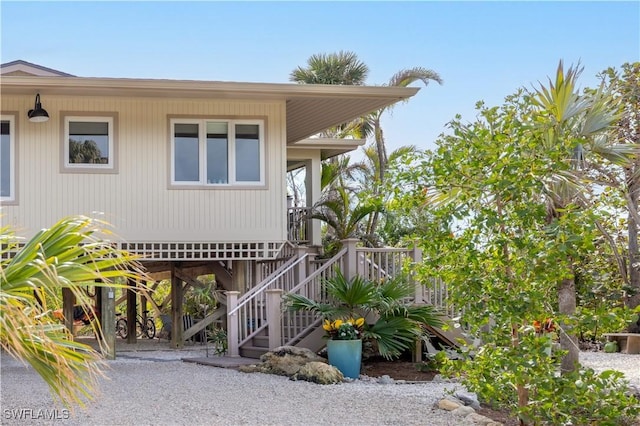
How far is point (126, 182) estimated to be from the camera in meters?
13.9

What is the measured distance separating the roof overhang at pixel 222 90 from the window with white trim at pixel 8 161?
1.71ft

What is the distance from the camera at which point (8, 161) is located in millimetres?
13711

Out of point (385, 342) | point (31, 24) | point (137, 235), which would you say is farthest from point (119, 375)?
point (31, 24)

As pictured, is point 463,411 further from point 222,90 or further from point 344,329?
point 222,90

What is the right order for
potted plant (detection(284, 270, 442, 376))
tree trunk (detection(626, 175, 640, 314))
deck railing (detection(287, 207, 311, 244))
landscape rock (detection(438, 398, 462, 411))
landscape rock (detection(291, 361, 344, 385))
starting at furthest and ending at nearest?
1. tree trunk (detection(626, 175, 640, 314))
2. deck railing (detection(287, 207, 311, 244))
3. potted plant (detection(284, 270, 442, 376))
4. landscape rock (detection(291, 361, 344, 385))
5. landscape rock (detection(438, 398, 462, 411))

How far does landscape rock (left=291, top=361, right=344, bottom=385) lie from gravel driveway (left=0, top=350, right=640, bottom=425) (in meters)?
0.20

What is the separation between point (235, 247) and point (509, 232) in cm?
775

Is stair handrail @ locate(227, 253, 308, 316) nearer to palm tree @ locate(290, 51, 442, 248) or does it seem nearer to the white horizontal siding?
the white horizontal siding

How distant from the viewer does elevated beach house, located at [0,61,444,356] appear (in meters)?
13.6

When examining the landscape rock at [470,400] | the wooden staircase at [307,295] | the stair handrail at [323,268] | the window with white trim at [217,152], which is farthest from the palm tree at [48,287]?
the window with white trim at [217,152]

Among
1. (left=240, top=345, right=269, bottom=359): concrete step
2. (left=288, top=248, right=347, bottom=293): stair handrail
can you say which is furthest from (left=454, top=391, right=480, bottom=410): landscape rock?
(left=240, top=345, right=269, bottom=359): concrete step

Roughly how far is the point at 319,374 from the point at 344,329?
1181 mm

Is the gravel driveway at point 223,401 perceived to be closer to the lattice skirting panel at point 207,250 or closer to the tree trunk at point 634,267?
the lattice skirting panel at point 207,250

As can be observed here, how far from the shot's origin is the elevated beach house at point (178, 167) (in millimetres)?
13648
